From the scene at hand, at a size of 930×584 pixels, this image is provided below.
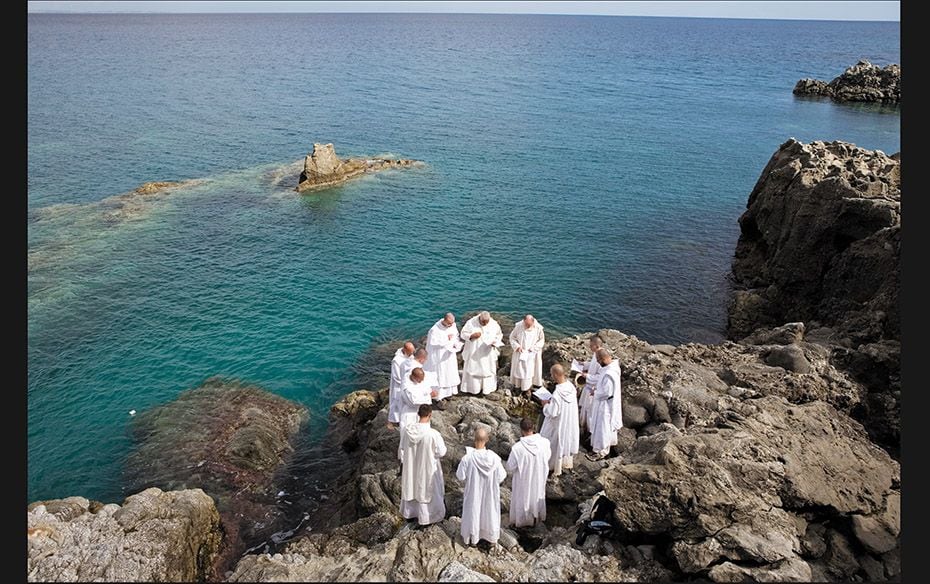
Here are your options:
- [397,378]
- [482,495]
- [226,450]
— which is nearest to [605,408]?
[482,495]

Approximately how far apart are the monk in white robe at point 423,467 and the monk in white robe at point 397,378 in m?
3.34

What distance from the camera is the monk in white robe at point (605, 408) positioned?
15453mm

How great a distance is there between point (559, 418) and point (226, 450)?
1155cm

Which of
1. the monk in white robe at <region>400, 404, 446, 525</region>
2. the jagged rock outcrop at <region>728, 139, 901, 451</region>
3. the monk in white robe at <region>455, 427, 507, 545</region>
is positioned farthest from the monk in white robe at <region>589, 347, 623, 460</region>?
the jagged rock outcrop at <region>728, 139, 901, 451</region>

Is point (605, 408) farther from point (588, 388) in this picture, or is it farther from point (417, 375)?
point (417, 375)

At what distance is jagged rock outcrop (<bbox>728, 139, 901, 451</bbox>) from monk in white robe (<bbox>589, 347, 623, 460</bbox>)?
6.68 m

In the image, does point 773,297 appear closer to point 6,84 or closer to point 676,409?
point 676,409

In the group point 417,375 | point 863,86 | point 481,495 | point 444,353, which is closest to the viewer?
point 481,495

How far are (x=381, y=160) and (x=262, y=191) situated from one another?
39.6 feet

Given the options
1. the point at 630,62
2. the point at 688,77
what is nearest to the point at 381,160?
the point at 688,77

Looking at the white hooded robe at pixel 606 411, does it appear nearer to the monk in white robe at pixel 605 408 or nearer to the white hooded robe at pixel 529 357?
the monk in white robe at pixel 605 408

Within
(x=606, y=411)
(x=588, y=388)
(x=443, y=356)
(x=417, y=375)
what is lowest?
(x=606, y=411)

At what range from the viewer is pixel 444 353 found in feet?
63.0

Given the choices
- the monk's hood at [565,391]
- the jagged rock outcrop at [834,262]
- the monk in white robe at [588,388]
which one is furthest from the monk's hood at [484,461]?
the jagged rock outcrop at [834,262]
